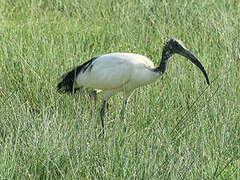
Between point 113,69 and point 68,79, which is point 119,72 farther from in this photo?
point 68,79

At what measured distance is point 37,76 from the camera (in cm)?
399

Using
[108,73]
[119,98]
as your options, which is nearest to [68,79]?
[108,73]

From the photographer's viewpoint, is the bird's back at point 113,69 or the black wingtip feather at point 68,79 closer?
the bird's back at point 113,69

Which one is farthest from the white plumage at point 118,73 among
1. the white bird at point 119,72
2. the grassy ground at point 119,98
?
the grassy ground at point 119,98

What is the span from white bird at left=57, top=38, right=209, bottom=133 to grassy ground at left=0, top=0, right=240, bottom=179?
92 mm

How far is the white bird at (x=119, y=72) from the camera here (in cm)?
379

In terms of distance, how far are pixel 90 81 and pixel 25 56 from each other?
548 mm

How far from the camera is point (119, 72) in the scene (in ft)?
12.8

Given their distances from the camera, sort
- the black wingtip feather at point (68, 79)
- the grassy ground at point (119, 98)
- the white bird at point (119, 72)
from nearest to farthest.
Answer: the grassy ground at point (119, 98) < the white bird at point (119, 72) < the black wingtip feather at point (68, 79)

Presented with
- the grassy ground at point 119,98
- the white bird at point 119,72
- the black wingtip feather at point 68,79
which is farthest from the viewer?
the black wingtip feather at point 68,79

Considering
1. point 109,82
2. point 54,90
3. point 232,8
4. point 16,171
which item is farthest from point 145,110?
point 232,8

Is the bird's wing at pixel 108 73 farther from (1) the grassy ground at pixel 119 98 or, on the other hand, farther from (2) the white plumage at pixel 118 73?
(1) the grassy ground at pixel 119 98

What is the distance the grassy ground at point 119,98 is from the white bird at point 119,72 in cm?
9

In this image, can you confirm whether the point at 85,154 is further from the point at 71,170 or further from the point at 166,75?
the point at 166,75
